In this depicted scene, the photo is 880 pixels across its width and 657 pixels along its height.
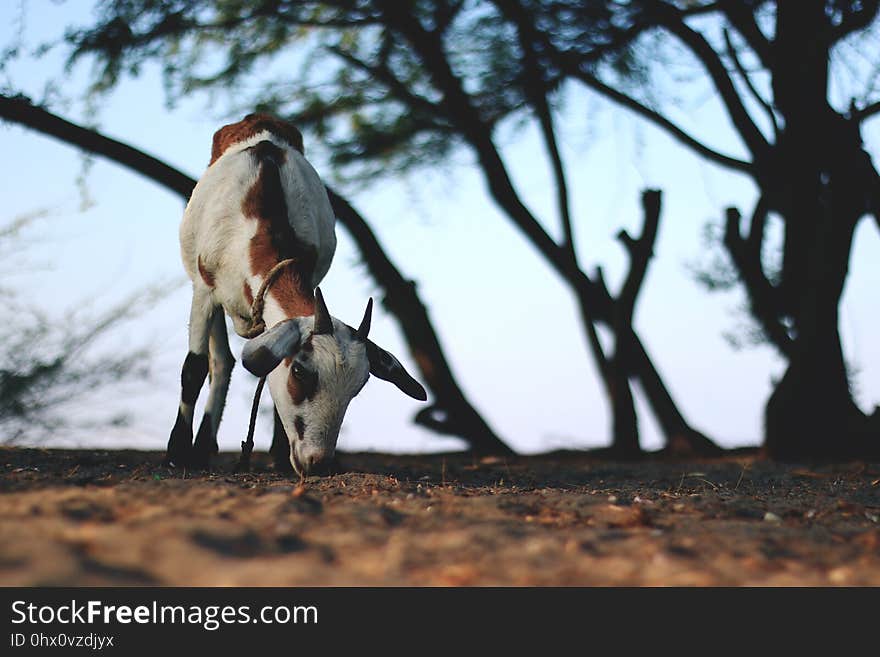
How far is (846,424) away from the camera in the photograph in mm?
9445

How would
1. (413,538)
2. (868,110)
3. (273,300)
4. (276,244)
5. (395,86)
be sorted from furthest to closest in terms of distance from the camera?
(395,86) → (868,110) → (276,244) → (273,300) → (413,538)

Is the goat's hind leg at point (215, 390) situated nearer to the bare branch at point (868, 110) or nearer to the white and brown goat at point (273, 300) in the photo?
the white and brown goat at point (273, 300)

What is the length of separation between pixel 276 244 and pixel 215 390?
1.30 m

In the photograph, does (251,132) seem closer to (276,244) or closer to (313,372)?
(276,244)

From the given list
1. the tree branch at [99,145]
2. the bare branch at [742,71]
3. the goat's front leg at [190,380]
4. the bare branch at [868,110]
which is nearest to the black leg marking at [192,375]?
the goat's front leg at [190,380]

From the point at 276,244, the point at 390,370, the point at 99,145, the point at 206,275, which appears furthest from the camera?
the point at 99,145

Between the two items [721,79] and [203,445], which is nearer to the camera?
[203,445]

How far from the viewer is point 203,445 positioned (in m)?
6.68

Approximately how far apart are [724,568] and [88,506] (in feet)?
6.23

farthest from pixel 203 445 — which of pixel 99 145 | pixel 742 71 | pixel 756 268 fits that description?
pixel 742 71

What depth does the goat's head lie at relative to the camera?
5.05 m
